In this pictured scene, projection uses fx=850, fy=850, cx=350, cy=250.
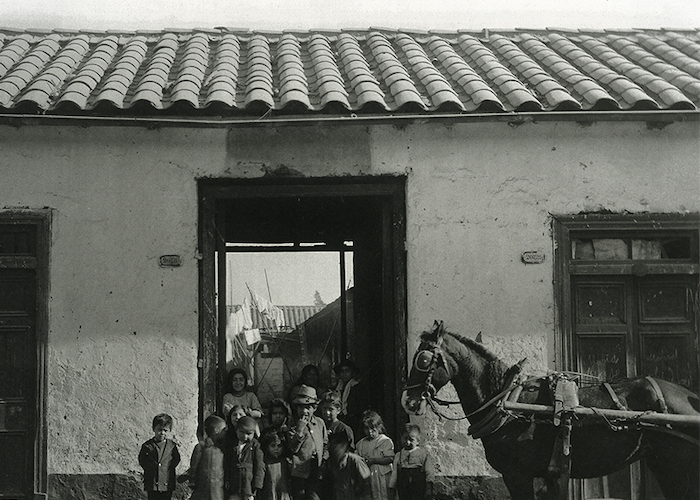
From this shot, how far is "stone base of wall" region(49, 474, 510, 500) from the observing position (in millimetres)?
7371

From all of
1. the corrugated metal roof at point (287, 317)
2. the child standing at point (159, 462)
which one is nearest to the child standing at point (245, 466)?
the child standing at point (159, 462)

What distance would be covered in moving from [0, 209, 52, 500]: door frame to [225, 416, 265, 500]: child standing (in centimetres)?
198

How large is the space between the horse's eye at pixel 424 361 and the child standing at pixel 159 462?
208 cm

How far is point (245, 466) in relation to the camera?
21.0 feet

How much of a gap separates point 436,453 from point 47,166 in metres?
4.30

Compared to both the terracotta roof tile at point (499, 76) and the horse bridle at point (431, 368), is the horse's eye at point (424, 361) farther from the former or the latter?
the terracotta roof tile at point (499, 76)

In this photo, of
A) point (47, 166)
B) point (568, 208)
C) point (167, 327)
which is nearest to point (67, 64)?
point (47, 166)

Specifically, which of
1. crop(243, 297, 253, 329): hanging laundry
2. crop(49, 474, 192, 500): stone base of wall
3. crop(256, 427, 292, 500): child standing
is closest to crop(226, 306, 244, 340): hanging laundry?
crop(243, 297, 253, 329): hanging laundry

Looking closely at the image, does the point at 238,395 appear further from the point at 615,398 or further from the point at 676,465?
the point at 676,465

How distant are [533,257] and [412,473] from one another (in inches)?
91.8

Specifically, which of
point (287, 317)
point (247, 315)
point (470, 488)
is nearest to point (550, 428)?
point (470, 488)

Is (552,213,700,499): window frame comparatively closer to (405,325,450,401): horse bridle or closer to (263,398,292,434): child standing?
(405,325,450,401): horse bridle

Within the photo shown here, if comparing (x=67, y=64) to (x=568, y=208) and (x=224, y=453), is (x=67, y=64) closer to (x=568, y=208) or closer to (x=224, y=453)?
(x=224, y=453)

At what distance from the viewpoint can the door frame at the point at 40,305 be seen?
7.39 metres
